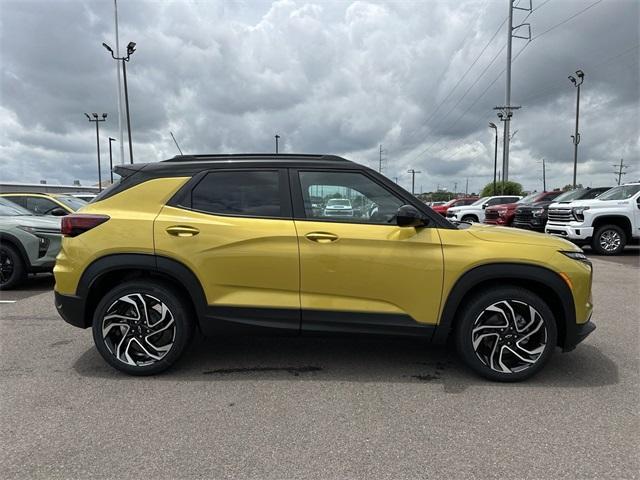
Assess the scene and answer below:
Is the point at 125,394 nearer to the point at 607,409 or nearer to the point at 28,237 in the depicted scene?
the point at 607,409

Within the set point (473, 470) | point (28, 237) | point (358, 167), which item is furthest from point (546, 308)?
point (28, 237)

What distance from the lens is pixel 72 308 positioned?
3.54 meters

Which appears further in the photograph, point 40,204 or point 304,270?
point 40,204

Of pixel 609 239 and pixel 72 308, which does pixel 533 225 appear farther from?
pixel 72 308

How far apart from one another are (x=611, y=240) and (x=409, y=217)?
10.7 meters

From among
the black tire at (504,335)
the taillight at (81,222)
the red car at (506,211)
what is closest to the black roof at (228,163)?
the taillight at (81,222)

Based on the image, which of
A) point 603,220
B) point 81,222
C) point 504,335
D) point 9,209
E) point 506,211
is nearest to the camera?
point 504,335

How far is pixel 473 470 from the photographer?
2363 millimetres

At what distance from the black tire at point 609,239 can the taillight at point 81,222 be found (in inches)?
467

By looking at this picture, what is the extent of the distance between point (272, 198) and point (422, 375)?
1.92 metres

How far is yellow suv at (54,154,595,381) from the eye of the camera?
3342mm

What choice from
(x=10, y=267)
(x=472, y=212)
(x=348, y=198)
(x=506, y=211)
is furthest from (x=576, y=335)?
(x=472, y=212)

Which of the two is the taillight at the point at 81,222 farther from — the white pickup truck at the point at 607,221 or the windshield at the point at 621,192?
the windshield at the point at 621,192

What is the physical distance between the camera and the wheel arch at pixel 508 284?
334 centimetres
